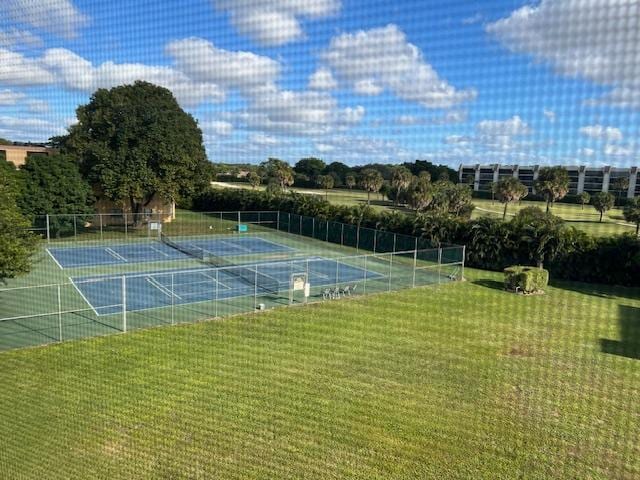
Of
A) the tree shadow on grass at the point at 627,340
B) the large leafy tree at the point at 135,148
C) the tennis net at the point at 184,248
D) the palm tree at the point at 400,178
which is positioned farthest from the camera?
the palm tree at the point at 400,178

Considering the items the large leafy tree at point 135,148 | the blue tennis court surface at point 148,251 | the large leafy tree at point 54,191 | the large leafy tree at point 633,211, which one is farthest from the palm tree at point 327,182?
the large leafy tree at point 633,211

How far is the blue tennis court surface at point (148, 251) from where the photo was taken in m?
5.73

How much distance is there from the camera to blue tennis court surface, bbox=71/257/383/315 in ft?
13.2

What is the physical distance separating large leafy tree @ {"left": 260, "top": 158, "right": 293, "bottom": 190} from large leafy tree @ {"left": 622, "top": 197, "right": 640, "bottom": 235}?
7344 mm

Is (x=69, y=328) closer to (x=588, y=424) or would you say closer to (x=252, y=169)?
(x=588, y=424)

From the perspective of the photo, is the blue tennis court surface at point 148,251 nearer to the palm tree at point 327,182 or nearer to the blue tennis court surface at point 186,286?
the blue tennis court surface at point 186,286

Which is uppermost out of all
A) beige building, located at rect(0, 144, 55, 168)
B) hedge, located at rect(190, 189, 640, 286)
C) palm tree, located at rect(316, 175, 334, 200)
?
beige building, located at rect(0, 144, 55, 168)

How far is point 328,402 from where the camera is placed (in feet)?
6.95

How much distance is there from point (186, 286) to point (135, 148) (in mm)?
3627

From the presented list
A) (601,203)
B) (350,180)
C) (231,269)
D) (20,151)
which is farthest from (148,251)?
(601,203)

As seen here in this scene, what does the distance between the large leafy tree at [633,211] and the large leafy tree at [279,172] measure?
7344 mm

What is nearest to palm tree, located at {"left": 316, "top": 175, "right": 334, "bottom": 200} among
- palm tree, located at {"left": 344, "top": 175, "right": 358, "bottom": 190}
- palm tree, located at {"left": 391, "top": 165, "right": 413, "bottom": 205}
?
palm tree, located at {"left": 344, "top": 175, "right": 358, "bottom": 190}

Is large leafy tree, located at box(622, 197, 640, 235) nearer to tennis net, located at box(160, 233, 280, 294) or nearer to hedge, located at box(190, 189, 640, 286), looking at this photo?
hedge, located at box(190, 189, 640, 286)

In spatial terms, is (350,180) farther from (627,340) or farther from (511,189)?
(627,340)
